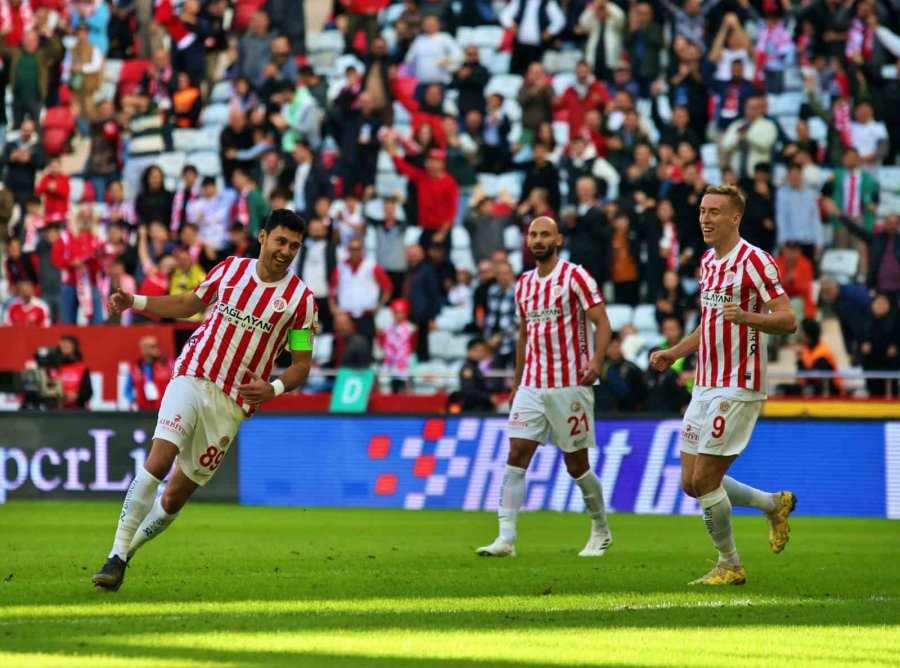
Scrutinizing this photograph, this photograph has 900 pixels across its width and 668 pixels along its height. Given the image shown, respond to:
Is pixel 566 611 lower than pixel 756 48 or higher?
lower

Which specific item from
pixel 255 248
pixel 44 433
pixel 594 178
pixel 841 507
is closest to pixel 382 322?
pixel 255 248

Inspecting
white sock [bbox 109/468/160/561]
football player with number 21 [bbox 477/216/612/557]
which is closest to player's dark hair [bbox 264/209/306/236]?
white sock [bbox 109/468/160/561]

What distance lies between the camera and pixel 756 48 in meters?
24.4

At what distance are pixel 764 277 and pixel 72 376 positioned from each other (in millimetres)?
12888

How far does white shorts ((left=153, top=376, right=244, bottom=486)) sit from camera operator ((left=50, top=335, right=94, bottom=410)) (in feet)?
37.6

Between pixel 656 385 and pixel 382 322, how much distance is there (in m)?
5.55

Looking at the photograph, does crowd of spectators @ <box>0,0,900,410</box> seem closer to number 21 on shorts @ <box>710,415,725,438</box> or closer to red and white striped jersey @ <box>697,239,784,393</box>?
red and white striped jersey @ <box>697,239,784,393</box>

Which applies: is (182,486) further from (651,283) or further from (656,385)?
(651,283)

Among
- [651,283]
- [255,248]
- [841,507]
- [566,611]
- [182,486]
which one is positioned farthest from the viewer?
[255,248]

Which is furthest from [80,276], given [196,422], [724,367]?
[724,367]

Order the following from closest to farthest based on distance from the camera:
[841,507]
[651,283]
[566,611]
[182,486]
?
[566,611], [182,486], [841,507], [651,283]

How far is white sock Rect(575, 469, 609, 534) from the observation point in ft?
43.4

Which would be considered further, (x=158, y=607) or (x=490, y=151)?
(x=490, y=151)

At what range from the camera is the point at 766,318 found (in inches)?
404
